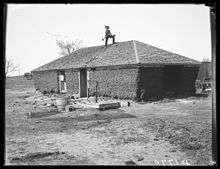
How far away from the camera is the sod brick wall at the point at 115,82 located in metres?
19.2

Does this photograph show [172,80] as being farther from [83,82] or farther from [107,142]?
[107,142]

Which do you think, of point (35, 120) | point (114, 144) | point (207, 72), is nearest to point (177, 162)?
point (114, 144)

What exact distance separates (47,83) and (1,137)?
2615 cm

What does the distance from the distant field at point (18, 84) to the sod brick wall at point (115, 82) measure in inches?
995

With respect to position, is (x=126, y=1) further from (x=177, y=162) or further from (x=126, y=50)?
(x=126, y=50)

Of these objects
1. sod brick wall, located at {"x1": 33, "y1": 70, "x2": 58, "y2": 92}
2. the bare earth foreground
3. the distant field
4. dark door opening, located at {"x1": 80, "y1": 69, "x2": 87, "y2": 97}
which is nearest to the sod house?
dark door opening, located at {"x1": 80, "y1": 69, "x2": 87, "y2": 97}

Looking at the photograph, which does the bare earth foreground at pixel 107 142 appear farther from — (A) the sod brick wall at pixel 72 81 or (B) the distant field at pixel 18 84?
(B) the distant field at pixel 18 84

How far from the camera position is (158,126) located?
9961mm

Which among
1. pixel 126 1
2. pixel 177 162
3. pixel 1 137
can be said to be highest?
pixel 126 1

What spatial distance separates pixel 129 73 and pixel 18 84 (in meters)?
32.5

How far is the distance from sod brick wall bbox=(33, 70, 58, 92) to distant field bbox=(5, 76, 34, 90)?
45.5ft

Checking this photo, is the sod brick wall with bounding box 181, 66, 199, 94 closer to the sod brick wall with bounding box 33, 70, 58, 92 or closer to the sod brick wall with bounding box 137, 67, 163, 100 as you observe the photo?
the sod brick wall with bounding box 137, 67, 163, 100

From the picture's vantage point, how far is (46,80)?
29.4m

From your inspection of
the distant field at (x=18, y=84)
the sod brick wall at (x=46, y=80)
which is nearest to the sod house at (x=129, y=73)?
the sod brick wall at (x=46, y=80)
